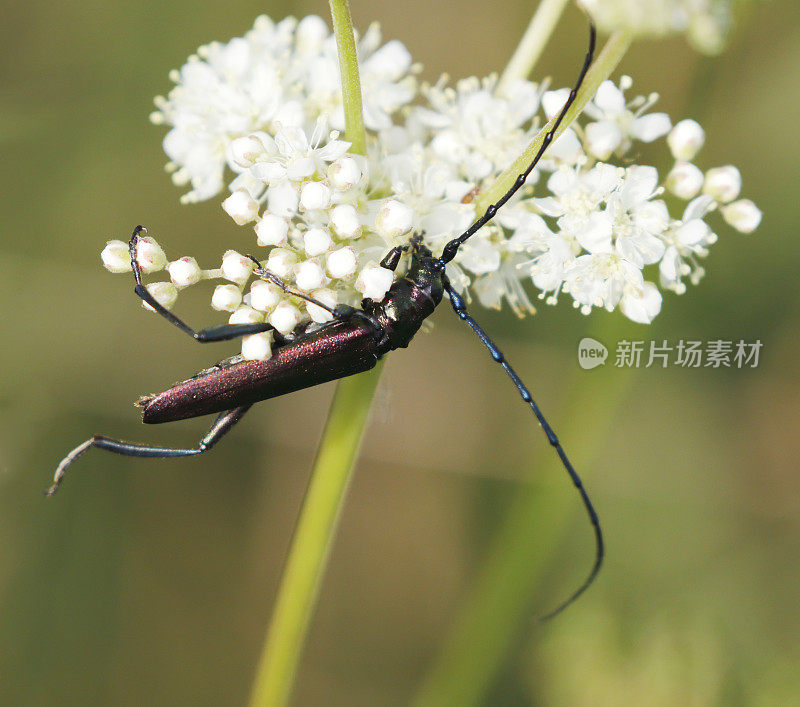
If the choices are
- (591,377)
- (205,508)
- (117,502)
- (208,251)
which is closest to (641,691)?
(591,377)

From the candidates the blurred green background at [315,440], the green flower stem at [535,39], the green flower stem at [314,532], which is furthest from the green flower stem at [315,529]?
the blurred green background at [315,440]

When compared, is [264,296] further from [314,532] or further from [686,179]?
[686,179]

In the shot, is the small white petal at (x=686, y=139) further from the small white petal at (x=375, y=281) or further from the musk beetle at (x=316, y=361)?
the small white petal at (x=375, y=281)

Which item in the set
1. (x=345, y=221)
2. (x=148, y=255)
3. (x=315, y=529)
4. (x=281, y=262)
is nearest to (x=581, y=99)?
(x=345, y=221)

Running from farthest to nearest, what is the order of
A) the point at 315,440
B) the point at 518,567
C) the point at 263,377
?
the point at 315,440
the point at 518,567
the point at 263,377

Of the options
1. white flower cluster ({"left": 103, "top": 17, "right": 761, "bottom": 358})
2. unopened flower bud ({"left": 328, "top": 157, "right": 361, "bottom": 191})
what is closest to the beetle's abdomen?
white flower cluster ({"left": 103, "top": 17, "right": 761, "bottom": 358})
